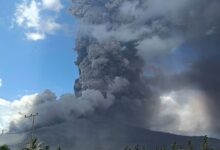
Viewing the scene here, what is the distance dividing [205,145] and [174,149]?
2487 centimetres

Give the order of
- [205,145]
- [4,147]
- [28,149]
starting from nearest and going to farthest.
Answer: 1. [28,149]
2. [4,147]
3. [205,145]

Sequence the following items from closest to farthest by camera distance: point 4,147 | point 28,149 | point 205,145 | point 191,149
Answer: point 28,149 < point 4,147 < point 205,145 < point 191,149

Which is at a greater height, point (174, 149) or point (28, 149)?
point (174, 149)

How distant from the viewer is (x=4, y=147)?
124000 millimetres

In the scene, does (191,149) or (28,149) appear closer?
(28,149)

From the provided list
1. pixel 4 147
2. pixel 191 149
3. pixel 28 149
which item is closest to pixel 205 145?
pixel 191 149

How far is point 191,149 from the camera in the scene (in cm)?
19012

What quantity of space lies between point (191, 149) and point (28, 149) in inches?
4469

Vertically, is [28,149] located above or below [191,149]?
below

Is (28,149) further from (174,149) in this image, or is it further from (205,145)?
(174,149)

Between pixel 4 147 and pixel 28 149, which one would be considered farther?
pixel 4 147

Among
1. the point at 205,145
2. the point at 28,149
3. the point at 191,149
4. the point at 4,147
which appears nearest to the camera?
the point at 28,149

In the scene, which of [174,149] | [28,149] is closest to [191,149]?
[174,149]

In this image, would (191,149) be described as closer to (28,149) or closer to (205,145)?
(205,145)
